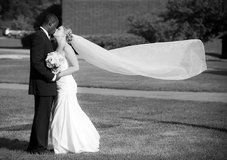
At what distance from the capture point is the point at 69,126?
8.12m

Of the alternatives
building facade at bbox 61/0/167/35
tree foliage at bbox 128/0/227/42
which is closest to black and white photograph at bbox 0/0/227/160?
tree foliage at bbox 128/0/227/42

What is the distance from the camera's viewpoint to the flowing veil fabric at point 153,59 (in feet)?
29.6

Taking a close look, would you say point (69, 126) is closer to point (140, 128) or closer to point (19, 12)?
point (140, 128)

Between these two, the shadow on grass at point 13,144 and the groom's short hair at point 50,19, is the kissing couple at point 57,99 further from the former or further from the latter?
the shadow on grass at point 13,144

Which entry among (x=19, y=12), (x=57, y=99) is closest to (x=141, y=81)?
(x=57, y=99)

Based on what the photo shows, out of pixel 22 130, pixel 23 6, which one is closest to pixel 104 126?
pixel 22 130

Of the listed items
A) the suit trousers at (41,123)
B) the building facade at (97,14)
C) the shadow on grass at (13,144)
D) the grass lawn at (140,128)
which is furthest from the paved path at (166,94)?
the building facade at (97,14)

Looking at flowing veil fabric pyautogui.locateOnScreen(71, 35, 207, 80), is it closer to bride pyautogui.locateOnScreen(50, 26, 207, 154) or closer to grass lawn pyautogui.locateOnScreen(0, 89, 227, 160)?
bride pyautogui.locateOnScreen(50, 26, 207, 154)

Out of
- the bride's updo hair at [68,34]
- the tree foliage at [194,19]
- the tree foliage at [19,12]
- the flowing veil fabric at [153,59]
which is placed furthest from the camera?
the tree foliage at [19,12]

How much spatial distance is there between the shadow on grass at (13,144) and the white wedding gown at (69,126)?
0.79 meters

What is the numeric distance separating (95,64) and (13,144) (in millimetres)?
1839

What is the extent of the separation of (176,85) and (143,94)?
2734 mm

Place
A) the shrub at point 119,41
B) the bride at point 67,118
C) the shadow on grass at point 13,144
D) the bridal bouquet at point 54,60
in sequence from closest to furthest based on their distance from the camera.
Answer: the bridal bouquet at point 54,60 → the bride at point 67,118 → the shadow on grass at point 13,144 → the shrub at point 119,41

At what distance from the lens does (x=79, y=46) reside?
891 cm
